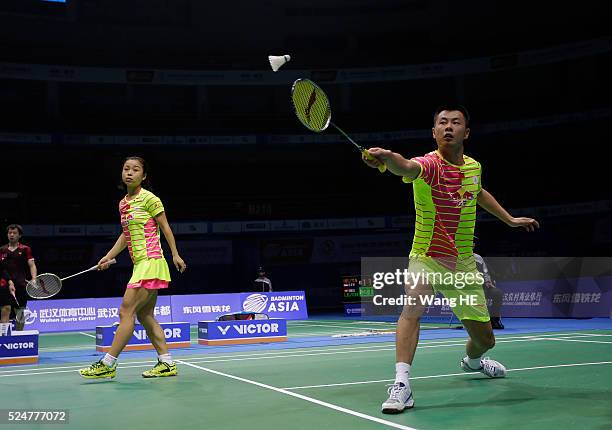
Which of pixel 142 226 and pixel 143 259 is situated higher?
pixel 142 226

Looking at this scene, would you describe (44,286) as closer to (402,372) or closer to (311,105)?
(311,105)

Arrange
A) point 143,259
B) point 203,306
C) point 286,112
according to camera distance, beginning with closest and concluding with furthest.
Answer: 1. point 143,259
2. point 203,306
3. point 286,112

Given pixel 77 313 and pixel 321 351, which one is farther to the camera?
pixel 77 313

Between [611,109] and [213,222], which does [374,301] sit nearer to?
[213,222]

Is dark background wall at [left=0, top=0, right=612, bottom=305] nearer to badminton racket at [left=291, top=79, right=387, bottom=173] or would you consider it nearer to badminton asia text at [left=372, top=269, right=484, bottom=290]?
badminton asia text at [left=372, top=269, right=484, bottom=290]

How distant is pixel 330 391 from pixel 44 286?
4192mm

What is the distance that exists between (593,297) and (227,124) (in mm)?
17589

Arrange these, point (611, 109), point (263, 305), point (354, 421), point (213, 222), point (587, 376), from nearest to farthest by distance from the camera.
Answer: point (354, 421) → point (587, 376) → point (263, 305) → point (611, 109) → point (213, 222)

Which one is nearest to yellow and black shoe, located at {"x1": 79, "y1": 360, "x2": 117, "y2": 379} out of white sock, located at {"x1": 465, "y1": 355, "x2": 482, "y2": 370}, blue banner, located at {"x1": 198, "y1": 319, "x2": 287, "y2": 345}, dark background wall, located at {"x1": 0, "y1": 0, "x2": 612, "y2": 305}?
white sock, located at {"x1": 465, "y1": 355, "x2": 482, "y2": 370}

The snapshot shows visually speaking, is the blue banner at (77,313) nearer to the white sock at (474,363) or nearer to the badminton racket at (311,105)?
the white sock at (474,363)

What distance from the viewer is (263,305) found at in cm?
1653

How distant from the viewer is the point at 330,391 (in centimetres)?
510

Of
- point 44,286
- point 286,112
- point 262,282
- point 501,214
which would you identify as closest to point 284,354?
Result: point 44,286

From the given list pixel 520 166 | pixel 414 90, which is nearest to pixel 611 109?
pixel 520 166
